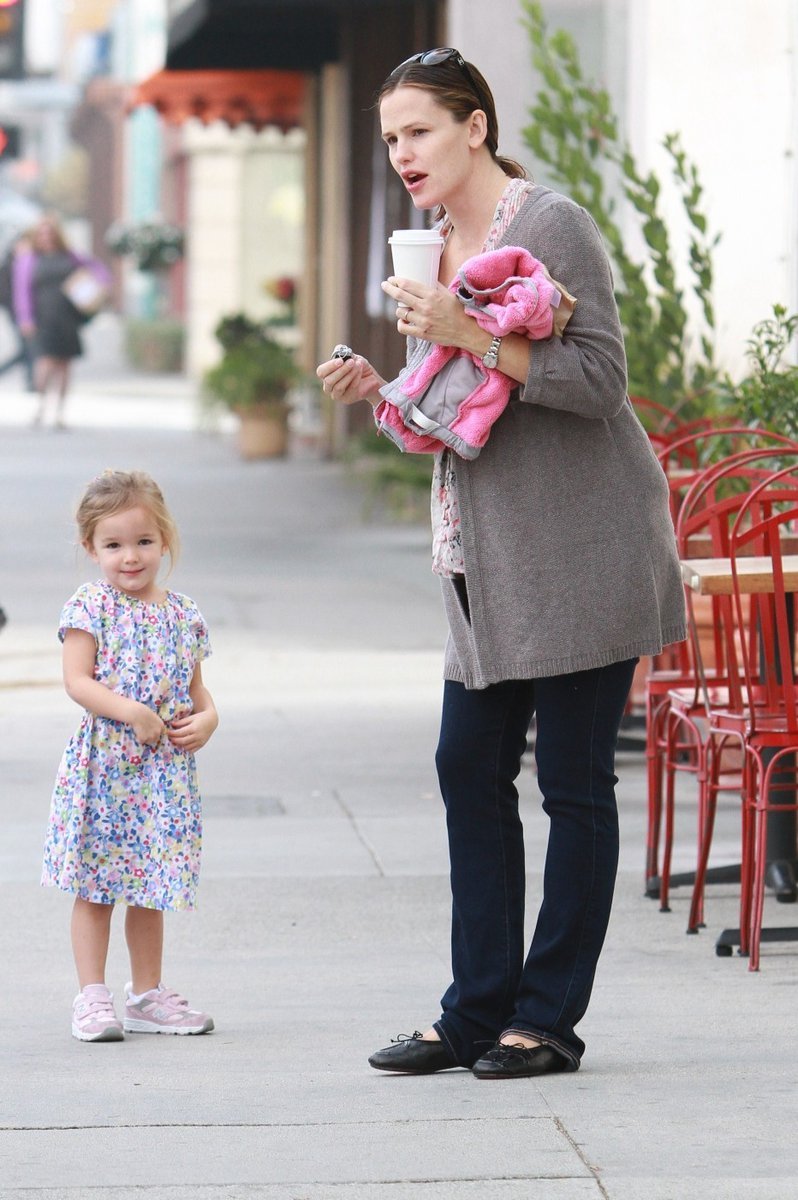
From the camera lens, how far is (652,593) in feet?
13.4

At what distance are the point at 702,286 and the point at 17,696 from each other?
321 centimetres

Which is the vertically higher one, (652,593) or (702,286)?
(702,286)

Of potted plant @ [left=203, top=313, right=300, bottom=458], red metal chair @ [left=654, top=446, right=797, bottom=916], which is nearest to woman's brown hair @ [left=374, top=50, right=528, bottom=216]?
red metal chair @ [left=654, top=446, right=797, bottom=916]

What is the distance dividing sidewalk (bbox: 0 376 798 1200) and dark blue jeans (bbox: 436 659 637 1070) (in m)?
0.15

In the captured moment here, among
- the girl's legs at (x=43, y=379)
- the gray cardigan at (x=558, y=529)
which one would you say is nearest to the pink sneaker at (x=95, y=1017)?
the gray cardigan at (x=558, y=529)

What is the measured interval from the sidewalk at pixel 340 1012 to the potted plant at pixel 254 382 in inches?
413

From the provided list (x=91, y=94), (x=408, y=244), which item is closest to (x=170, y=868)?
(x=408, y=244)

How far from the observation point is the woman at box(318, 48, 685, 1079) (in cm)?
397

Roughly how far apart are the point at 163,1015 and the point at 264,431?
16403mm

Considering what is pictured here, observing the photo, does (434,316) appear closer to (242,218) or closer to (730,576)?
(730,576)

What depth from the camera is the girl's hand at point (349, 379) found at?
4.07 m

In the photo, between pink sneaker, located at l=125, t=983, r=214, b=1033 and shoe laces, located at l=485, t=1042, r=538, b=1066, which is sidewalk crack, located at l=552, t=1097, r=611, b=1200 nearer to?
shoe laces, located at l=485, t=1042, r=538, b=1066

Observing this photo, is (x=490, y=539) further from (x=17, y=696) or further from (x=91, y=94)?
(x=91, y=94)

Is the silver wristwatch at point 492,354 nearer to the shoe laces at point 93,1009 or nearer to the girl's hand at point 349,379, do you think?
the girl's hand at point 349,379
